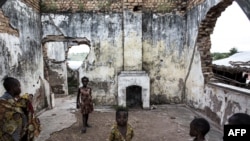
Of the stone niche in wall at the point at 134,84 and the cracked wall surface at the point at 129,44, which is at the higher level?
the cracked wall surface at the point at 129,44

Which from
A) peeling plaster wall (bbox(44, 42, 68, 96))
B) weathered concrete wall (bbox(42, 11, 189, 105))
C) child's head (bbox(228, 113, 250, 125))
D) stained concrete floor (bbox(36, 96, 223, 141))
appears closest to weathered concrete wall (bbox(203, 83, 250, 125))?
stained concrete floor (bbox(36, 96, 223, 141))

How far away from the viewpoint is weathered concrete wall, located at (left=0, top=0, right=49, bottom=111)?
632 centimetres

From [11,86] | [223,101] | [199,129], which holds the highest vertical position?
[11,86]

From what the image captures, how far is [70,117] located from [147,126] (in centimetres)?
258

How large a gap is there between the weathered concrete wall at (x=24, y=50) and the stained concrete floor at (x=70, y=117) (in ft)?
1.97

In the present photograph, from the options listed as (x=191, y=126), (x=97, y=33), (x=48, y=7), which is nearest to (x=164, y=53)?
(x=97, y=33)

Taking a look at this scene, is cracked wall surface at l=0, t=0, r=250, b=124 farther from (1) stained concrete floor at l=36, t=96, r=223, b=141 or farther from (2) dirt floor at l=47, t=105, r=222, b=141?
(2) dirt floor at l=47, t=105, r=222, b=141

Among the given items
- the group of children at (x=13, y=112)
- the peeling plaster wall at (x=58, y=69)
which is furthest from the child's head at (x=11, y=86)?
the peeling plaster wall at (x=58, y=69)

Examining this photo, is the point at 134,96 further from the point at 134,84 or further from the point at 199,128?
the point at 199,128

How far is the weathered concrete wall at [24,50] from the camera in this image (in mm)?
6324

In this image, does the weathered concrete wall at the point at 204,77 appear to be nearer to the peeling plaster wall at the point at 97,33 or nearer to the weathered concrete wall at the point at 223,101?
the weathered concrete wall at the point at 223,101

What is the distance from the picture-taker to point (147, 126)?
7.11 metres

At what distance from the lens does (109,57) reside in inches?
378

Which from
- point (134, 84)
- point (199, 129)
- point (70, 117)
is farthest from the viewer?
point (134, 84)
